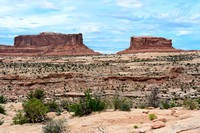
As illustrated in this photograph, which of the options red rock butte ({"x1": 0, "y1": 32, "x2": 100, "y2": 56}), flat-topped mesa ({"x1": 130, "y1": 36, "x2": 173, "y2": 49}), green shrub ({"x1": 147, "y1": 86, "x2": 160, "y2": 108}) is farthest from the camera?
red rock butte ({"x1": 0, "y1": 32, "x2": 100, "y2": 56})

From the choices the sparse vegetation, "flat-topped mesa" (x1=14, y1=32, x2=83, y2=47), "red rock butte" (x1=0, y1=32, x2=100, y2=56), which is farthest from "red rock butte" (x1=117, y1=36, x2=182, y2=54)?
the sparse vegetation

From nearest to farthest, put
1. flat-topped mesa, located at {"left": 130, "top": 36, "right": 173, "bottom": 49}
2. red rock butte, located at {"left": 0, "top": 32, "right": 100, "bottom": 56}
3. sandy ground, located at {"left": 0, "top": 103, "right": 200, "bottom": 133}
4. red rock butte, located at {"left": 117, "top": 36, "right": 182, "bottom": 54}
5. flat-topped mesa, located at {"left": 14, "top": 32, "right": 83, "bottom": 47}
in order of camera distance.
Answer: sandy ground, located at {"left": 0, "top": 103, "right": 200, "bottom": 133}, red rock butte, located at {"left": 117, "top": 36, "right": 182, "bottom": 54}, flat-topped mesa, located at {"left": 130, "top": 36, "right": 173, "bottom": 49}, red rock butte, located at {"left": 0, "top": 32, "right": 100, "bottom": 56}, flat-topped mesa, located at {"left": 14, "top": 32, "right": 83, "bottom": 47}

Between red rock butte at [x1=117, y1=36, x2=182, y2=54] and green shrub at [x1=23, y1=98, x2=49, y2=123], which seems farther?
red rock butte at [x1=117, y1=36, x2=182, y2=54]

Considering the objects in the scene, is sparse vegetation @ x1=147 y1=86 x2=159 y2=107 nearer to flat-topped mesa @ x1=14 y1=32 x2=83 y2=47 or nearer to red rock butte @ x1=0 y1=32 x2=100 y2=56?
red rock butte @ x1=0 y1=32 x2=100 y2=56

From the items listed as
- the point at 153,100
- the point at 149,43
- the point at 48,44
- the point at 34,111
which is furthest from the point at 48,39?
the point at 34,111

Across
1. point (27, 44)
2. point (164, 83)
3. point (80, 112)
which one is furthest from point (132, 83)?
point (27, 44)

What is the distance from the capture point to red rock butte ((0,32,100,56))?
10799cm

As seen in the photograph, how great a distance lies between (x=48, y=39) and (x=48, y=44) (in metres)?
4.09

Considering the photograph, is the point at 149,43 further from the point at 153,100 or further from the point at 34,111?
the point at 34,111

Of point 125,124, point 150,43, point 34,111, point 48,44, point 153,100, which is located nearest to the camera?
point 125,124

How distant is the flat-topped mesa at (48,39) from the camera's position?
11741cm

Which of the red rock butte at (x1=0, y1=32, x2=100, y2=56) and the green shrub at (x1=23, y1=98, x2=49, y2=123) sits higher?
the red rock butte at (x1=0, y1=32, x2=100, y2=56)

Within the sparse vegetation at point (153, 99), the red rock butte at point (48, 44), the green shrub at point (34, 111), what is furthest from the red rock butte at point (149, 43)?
the green shrub at point (34, 111)

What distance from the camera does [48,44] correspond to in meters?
119
